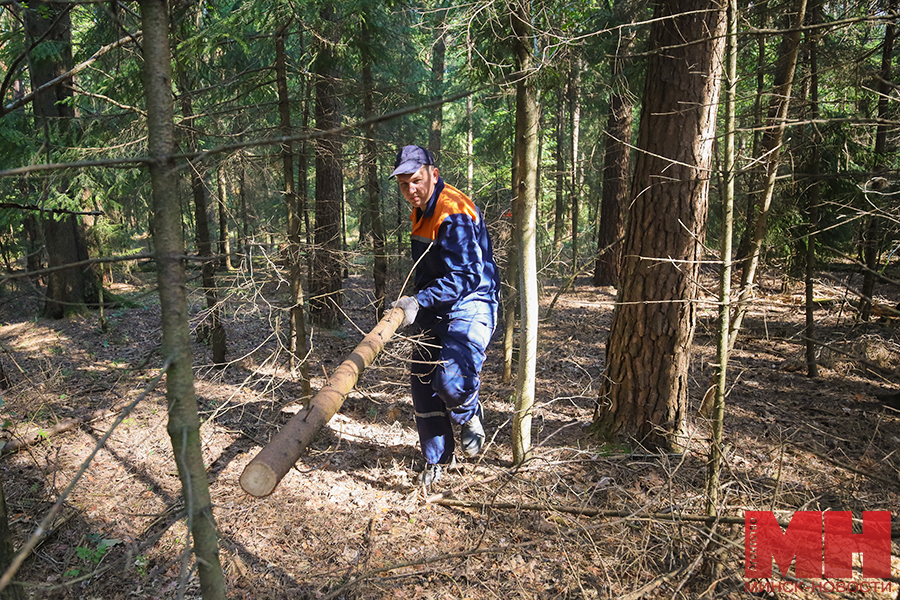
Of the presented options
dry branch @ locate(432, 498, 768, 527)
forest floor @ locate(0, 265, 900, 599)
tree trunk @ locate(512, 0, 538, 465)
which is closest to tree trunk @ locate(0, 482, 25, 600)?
forest floor @ locate(0, 265, 900, 599)

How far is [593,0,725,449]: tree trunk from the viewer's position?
151 inches

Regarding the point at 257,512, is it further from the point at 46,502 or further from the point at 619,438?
the point at 619,438

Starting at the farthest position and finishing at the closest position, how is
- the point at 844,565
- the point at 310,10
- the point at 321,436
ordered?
the point at 310,10 < the point at 321,436 < the point at 844,565

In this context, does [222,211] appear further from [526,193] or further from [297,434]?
[297,434]

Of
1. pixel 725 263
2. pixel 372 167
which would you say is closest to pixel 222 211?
pixel 372 167

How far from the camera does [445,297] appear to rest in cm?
372

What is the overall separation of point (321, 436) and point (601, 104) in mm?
10894

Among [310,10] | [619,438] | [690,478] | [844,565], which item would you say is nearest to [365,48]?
[310,10]

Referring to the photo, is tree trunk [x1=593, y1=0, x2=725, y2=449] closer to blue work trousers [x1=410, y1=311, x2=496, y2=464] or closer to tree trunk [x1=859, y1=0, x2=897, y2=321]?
blue work trousers [x1=410, y1=311, x2=496, y2=464]

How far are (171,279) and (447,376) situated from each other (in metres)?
2.52

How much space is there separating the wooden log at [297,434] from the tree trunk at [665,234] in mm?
2294

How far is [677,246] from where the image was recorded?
13.0ft

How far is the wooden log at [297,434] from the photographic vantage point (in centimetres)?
178

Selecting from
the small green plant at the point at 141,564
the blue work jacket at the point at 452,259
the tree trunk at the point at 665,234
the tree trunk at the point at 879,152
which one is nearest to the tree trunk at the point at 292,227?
the blue work jacket at the point at 452,259
